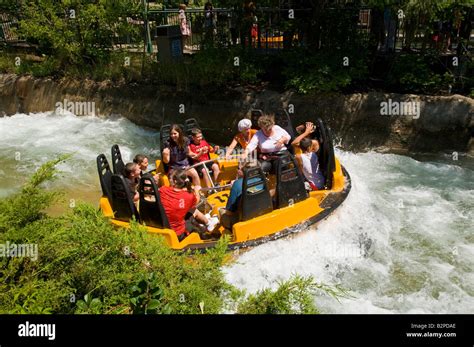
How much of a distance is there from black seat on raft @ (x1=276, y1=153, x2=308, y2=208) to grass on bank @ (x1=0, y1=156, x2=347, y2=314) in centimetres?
230

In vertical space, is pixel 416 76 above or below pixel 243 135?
above

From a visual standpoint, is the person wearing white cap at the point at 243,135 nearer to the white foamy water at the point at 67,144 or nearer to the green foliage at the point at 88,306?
the white foamy water at the point at 67,144

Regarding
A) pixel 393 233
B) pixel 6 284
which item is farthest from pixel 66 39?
pixel 6 284

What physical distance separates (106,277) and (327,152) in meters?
4.18

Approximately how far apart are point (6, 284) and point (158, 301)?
1122 mm

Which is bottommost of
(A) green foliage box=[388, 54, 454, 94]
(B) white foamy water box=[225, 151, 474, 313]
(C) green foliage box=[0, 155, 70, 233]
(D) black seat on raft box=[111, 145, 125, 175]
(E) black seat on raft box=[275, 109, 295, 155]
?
(B) white foamy water box=[225, 151, 474, 313]

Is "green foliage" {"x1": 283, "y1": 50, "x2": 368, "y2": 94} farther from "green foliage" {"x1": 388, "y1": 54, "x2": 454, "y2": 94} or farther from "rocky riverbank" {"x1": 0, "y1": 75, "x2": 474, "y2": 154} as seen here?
"green foliage" {"x1": 388, "y1": 54, "x2": 454, "y2": 94}

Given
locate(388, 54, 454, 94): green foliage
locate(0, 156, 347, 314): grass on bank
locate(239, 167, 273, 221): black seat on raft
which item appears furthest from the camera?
locate(388, 54, 454, 94): green foliage

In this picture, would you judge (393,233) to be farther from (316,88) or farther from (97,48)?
(97,48)

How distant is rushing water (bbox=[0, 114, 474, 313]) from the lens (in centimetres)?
532

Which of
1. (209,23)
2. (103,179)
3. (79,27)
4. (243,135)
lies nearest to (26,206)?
(103,179)

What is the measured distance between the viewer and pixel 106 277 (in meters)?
3.03

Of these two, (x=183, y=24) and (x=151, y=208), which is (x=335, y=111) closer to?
(x=183, y=24)

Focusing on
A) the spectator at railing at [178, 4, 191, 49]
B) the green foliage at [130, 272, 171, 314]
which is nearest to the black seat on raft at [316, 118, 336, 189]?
the green foliage at [130, 272, 171, 314]
